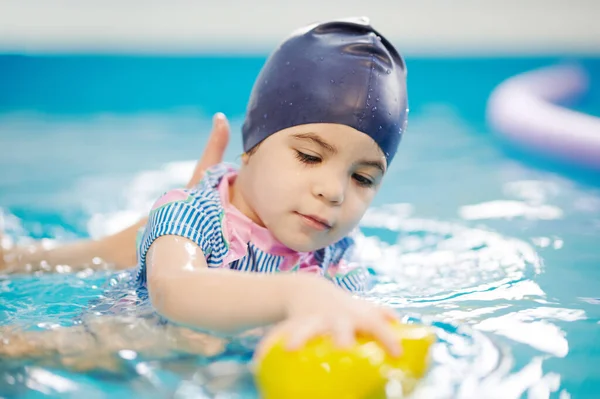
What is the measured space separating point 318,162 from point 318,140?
0.05m

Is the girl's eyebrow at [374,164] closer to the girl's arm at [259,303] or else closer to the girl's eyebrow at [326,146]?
the girl's eyebrow at [326,146]

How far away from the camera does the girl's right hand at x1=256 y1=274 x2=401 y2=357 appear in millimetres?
1160

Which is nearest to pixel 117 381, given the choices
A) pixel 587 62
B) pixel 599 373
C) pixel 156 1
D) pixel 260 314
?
pixel 260 314

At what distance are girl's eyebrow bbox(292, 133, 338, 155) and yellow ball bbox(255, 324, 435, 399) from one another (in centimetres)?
56

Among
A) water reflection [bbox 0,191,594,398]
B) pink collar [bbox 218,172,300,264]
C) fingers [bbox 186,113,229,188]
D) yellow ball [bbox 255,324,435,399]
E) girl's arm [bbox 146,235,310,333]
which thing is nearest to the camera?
yellow ball [bbox 255,324,435,399]

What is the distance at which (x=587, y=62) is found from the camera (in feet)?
19.7

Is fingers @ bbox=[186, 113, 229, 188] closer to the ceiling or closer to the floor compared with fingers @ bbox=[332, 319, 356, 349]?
closer to the floor

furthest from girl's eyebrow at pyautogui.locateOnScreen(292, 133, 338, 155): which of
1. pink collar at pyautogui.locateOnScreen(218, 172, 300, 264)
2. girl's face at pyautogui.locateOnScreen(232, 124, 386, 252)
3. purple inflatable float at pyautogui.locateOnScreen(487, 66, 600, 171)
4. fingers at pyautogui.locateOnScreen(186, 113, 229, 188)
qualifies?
purple inflatable float at pyautogui.locateOnScreen(487, 66, 600, 171)

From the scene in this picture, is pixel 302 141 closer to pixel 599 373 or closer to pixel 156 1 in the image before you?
pixel 599 373

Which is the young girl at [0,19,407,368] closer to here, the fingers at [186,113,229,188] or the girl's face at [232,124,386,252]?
the girl's face at [232,124,386,252]

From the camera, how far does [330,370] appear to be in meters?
1.13

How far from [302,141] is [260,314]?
1.64 ft

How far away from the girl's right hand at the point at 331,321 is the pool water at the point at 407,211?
0.20 m

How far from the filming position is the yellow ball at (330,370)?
1.13 metres
